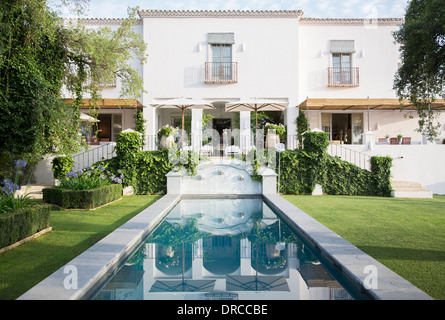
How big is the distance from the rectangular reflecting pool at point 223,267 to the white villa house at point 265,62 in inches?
397

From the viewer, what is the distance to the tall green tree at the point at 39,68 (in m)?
6.30

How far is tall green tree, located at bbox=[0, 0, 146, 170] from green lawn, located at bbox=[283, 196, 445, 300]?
615 centimetres

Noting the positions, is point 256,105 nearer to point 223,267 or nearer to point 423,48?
point 423,48

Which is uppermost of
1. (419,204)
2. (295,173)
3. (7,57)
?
(7,57)

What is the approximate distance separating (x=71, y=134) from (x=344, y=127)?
1845 centimetres

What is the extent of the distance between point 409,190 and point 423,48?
7623 millimetres

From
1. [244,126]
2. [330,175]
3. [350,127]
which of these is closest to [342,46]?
[350,127]

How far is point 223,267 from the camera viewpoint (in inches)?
194

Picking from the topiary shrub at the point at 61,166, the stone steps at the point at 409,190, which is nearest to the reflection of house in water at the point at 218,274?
the topiary shrub at the point at 61,166

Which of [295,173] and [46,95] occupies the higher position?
[46,95]

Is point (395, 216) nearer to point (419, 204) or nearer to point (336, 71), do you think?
point (419, 204)

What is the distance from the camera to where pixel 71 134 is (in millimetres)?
8055

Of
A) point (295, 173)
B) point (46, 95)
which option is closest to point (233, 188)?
point (295, 173)

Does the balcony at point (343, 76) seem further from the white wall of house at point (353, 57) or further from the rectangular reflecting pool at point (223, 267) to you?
the rectangular reflecting pool at point (223, 267)
